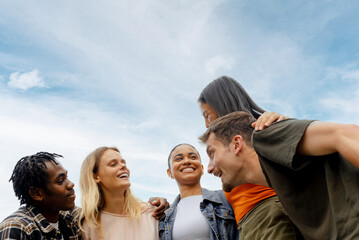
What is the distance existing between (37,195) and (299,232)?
131 inches

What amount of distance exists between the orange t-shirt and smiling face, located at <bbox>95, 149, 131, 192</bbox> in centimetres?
211

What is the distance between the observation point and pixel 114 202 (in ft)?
15.2

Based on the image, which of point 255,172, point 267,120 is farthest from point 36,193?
point 267,120

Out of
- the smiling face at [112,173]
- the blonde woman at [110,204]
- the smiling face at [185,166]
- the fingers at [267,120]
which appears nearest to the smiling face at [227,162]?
the fingers at [267,120]

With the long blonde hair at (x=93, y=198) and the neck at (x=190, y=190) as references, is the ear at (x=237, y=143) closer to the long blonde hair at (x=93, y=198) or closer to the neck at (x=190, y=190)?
the neck at (x=190, y=190)

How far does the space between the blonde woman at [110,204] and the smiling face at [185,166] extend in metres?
0.65

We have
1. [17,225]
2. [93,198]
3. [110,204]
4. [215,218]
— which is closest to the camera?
[17,225]

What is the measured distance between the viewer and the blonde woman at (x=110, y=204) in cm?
431

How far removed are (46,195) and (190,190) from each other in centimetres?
199

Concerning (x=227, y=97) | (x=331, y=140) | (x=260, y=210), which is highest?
(x=227, y=97)

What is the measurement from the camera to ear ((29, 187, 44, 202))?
4.17 m

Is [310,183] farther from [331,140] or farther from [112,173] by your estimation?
[112,173]

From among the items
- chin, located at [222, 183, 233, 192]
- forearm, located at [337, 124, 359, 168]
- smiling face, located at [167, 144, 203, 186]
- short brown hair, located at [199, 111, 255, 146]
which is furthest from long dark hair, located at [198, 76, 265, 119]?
forearm, located at [337, 124, 359, 168]

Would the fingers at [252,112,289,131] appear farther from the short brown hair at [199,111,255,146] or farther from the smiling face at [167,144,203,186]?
the smiling face at [167,144,203,186]
